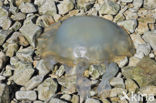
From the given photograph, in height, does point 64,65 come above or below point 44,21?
below

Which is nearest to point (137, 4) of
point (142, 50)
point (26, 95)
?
point (142, 50)

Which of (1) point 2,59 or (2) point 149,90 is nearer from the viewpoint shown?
(2) point 149,90

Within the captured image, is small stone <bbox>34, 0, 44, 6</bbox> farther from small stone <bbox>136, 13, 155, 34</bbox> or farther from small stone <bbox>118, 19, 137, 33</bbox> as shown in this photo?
small stone <bbox>136, 13, 155, 34</bbox>

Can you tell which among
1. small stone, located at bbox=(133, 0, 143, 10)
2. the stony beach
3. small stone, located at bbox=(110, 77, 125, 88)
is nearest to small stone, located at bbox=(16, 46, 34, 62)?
the stony beach

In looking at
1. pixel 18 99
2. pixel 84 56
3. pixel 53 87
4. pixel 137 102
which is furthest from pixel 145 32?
pixel 18 99

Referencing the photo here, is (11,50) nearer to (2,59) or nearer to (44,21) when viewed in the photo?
(2,59)

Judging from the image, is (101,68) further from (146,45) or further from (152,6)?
A: (152,6)

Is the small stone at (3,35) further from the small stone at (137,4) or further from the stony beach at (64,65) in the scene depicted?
the small stone at (137,4)
